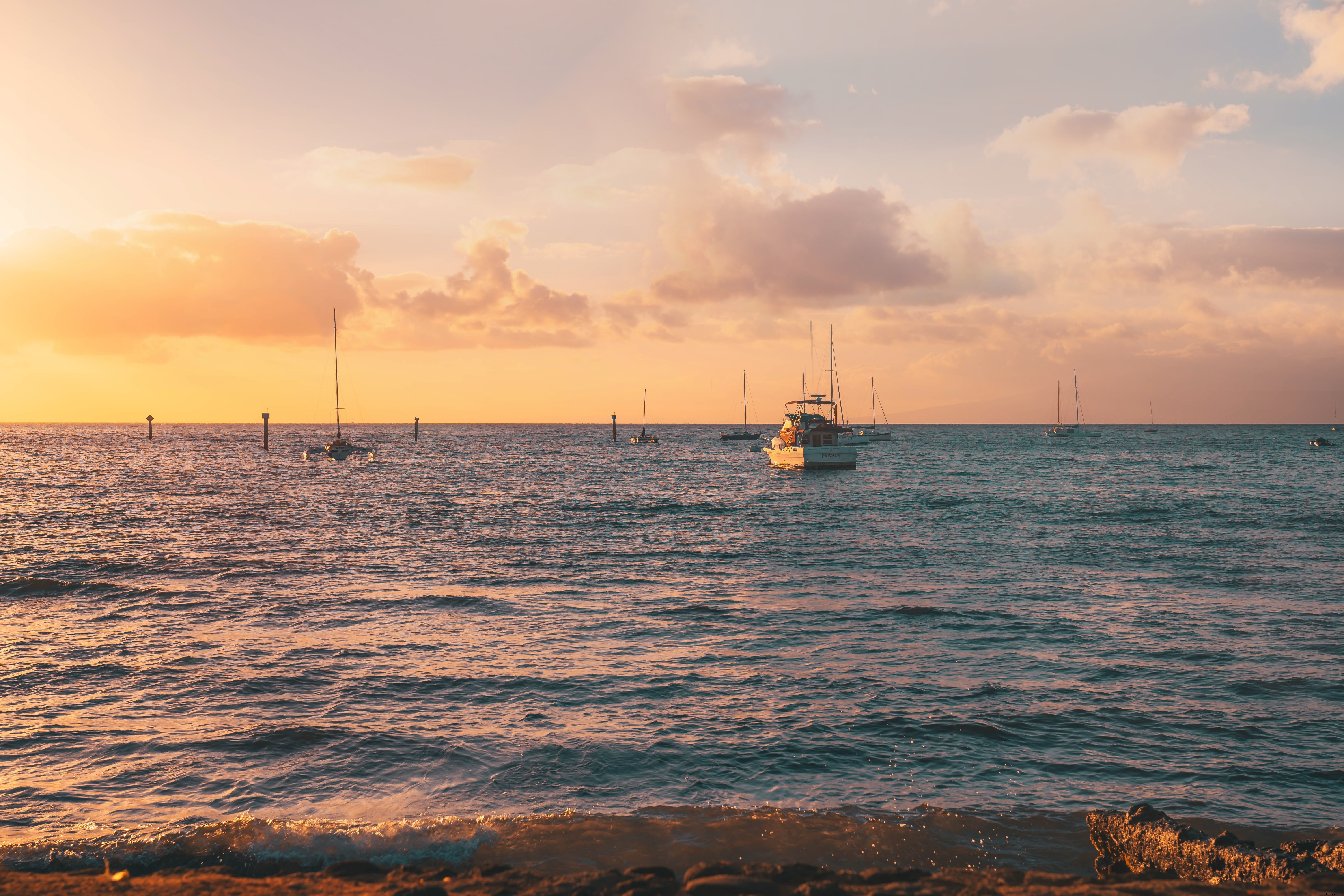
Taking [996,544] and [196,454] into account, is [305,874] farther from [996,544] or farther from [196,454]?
[196,454]

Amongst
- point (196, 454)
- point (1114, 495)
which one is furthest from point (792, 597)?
point (196, 454)

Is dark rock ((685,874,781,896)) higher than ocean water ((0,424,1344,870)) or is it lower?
higher

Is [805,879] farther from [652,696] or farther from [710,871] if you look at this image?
[652,696]

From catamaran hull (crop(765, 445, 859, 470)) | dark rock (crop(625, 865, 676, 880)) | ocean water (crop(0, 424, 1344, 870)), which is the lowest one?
ocean water (crop(0, 424, 1344, 870))

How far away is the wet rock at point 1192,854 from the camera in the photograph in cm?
662

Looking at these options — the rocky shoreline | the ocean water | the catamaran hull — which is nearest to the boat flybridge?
the catamaran hull

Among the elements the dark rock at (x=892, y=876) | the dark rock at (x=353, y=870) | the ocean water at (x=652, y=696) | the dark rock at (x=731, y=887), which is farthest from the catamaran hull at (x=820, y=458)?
the dark rock at (x=731, y=887)

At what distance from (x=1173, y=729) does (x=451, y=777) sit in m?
9.53

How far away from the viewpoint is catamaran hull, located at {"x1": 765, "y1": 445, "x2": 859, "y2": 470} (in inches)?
2926

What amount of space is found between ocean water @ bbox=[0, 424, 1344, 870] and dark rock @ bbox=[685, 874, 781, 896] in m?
1.24

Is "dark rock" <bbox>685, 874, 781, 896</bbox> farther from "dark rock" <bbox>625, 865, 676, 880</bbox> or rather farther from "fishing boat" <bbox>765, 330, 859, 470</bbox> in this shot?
"fishing boat" <bbox>765, 330, 859, 470</bbox>

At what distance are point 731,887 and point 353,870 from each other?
3416 mm

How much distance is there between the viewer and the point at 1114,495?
5316 centimetres

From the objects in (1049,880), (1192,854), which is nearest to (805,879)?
(1049,880)
